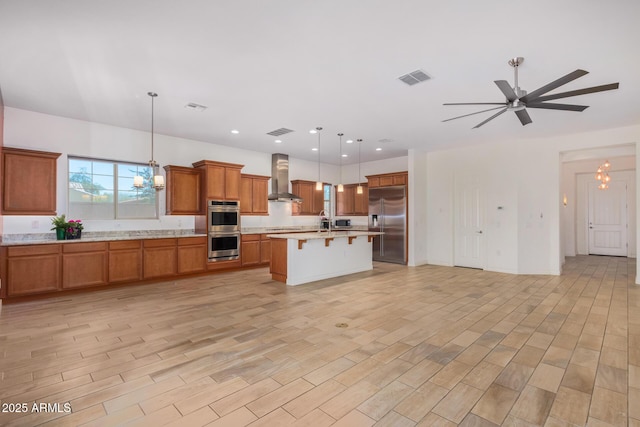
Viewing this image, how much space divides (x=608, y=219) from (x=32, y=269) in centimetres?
1432

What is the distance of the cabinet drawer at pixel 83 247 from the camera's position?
4.96 meters

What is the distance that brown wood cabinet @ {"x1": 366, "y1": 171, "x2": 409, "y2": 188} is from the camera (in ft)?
27.0

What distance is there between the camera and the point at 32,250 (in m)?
4.67

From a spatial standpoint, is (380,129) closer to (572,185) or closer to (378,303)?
(378,303)

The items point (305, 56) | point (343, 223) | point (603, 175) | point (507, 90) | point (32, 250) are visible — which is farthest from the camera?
point (343, 223)

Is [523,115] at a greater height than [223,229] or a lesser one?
greater

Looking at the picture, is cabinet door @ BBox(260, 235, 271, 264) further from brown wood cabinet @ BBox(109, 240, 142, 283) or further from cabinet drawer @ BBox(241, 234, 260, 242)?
brown wood cabinet @ BBox(109, 240, 142, 283)

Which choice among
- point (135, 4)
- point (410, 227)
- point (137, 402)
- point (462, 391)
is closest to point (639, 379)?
point (462, 391)

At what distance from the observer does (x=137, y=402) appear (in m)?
2.13

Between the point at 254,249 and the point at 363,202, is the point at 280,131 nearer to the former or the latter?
the point at 254,249

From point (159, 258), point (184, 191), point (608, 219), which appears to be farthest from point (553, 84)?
point (608, 219)

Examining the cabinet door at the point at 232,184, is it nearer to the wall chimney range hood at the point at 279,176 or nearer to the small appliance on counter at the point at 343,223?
the wall chimney range hood at the point at 279,176

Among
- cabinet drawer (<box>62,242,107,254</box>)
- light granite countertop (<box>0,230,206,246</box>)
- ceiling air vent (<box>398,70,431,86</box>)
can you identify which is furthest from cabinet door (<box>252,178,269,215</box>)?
ceiling air vent (<box>398,70,431,86</box>)

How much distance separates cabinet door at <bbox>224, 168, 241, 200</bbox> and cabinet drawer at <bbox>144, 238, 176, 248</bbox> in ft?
4.97
